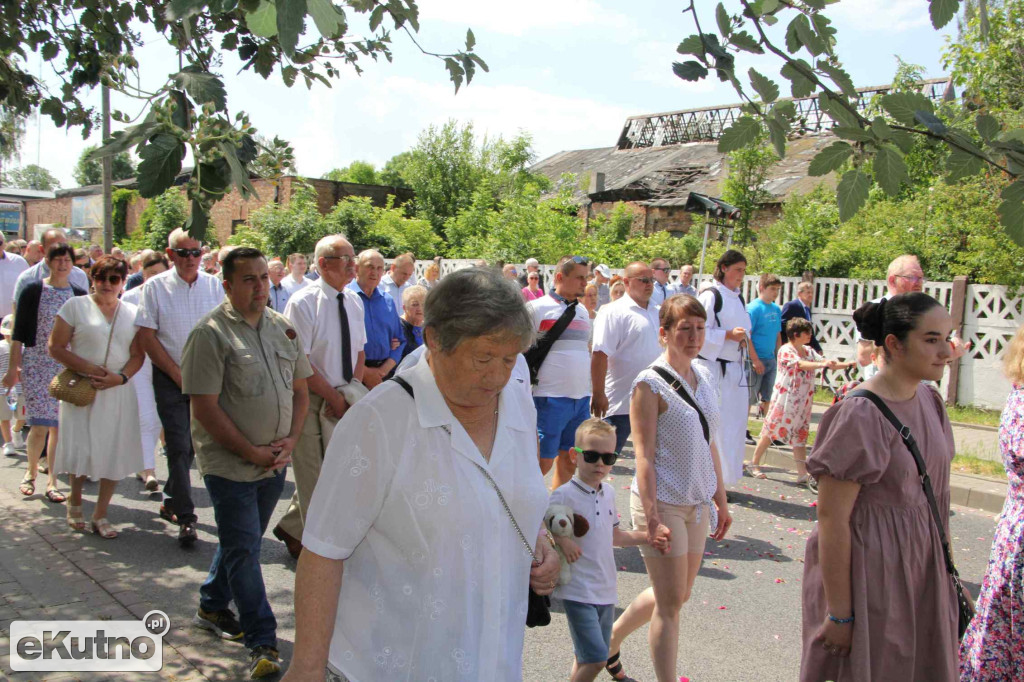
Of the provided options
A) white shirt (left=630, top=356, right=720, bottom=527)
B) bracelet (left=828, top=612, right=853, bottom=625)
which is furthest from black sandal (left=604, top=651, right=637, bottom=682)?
bracelet (left=828, top=612, right=853, bottom=625)

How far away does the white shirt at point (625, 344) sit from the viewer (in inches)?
258

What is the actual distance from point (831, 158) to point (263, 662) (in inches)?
130

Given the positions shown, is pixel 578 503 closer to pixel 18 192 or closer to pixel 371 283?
pixel 371 283

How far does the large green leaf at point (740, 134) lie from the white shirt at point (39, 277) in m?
6.79

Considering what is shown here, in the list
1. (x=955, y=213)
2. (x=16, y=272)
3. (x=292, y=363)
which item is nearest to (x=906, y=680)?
(x=292, y=363)

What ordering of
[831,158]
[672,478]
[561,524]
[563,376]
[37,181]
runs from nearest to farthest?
[831,158] < [561,524] < [672,478] < [563,376] < [37,181]

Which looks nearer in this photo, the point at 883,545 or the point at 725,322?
the point at 883,545

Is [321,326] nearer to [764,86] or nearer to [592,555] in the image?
[592,555]

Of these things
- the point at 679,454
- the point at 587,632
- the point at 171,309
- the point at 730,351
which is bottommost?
the point at 587,632

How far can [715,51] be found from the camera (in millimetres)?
2354

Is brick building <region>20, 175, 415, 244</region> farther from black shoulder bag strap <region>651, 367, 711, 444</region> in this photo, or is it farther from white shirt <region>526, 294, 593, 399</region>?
black shoulder bag strap <region>651, 367, 711, 444</region>

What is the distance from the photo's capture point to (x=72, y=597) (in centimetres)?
464

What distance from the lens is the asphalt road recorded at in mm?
4242

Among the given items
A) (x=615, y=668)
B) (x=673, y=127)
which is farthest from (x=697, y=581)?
(x=673, y=127)
